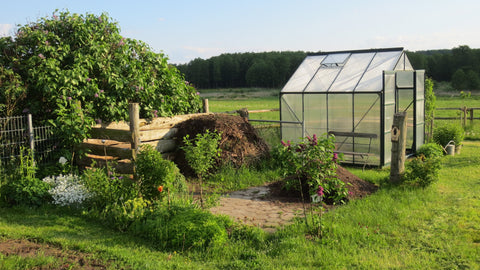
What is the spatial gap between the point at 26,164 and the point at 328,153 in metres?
5.65

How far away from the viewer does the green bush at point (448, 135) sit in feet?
45.9

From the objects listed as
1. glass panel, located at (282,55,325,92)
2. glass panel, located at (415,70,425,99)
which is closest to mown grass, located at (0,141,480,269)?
glass panel, located at (415,70,425,99)

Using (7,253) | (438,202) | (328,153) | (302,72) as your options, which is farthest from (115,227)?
(302,72)

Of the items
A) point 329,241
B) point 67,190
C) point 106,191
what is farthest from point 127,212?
point 329,241

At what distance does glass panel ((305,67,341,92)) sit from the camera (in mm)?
13159

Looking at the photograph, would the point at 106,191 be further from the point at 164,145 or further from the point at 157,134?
the point at 164,145

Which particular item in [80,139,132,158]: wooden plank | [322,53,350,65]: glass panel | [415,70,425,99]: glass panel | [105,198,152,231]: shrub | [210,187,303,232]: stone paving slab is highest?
[322,53,350,65]: glass panel

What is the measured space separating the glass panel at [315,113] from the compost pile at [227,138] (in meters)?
2.91

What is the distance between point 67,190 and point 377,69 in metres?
9.31

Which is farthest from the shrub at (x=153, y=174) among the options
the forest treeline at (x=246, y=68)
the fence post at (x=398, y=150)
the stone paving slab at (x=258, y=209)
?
the forest treeline at (x=246, y=68)

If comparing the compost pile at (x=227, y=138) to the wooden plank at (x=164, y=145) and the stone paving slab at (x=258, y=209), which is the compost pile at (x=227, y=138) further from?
the stone paving slab at (x=258, y=209)

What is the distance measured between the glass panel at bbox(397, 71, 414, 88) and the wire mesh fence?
9.63 m

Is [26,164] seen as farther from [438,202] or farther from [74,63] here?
[438,202]

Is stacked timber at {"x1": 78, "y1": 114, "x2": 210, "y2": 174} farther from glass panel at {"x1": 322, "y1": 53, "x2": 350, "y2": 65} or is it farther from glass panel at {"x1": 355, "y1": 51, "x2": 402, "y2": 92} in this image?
glass panel at {"x1": 322, "y1": 53, "x2": 350, "y2": 65}
